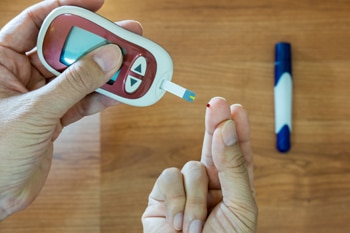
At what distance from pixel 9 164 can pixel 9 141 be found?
0.03 m

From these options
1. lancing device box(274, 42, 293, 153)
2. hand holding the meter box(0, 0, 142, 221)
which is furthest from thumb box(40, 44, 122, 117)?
lancing device box(274, 42, 293, 153)

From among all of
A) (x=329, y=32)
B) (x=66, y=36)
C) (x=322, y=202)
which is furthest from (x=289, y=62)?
(x=66, y=36)

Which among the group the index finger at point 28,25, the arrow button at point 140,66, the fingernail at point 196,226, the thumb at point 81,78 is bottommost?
the fingernail at point 196,226

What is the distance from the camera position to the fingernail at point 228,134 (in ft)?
1.56

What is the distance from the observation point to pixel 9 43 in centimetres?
57

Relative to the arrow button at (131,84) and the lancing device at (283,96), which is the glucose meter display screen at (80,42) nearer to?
the arrow button at (131,84)

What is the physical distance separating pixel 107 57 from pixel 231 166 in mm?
194

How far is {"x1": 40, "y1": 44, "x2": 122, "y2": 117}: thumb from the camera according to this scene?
0.46 meters

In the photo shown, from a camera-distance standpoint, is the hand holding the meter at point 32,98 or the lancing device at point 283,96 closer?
the hand holding the meter at point 32,98

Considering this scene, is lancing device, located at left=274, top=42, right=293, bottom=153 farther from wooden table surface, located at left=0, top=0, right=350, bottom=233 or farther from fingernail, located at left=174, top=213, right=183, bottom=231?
fingernail, located at left=174, top=213, right=183, bottom=231

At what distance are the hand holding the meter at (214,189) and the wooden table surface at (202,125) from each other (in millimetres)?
94

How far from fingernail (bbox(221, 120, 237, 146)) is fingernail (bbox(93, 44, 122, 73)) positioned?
0.49ft

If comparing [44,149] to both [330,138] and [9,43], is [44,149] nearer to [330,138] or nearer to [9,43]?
[9,43]

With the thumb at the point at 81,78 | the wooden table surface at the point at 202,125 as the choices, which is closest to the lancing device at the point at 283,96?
the wooden table surface at the point at 202,125
